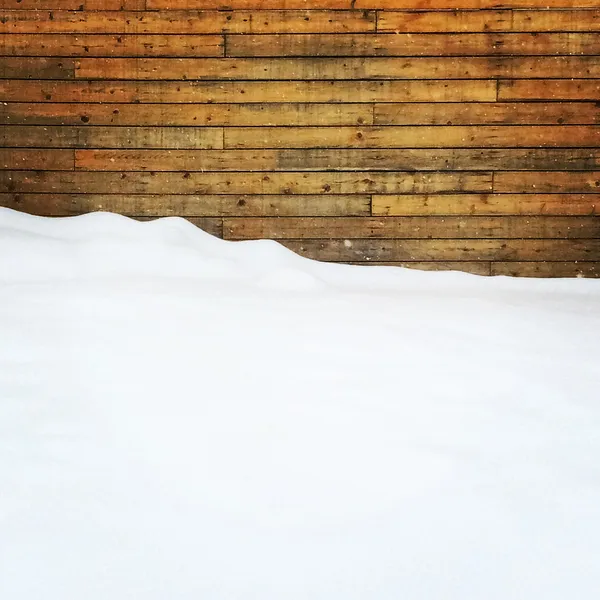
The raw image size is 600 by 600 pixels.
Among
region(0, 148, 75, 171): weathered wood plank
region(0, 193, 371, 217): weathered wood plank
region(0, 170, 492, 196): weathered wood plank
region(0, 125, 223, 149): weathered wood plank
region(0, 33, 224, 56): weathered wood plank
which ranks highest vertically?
region(0, 33, 224, 56): weathered wood plank

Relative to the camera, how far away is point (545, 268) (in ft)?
10.7

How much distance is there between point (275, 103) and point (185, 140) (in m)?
0.54

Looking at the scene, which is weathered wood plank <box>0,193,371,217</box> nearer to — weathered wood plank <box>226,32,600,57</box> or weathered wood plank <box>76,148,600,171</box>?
weathered wood plank <box>76,148,600,171</box>

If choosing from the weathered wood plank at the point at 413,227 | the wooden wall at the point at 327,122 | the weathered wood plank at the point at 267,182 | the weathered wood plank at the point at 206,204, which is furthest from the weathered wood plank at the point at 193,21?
the weathered wood plank at the point at 413,227

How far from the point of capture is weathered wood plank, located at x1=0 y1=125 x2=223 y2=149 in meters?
3.21

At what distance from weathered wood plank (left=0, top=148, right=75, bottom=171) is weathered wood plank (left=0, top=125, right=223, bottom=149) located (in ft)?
0.11

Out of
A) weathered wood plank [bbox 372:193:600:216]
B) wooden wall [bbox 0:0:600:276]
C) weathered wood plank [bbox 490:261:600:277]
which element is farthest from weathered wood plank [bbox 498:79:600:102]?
weathered wood plank [bbox 490:261:600:277]

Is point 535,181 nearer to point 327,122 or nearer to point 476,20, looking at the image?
point 476,20

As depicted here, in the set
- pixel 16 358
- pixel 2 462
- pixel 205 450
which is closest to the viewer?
pixel 2 462

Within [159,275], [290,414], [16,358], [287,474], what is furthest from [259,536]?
[159,275]

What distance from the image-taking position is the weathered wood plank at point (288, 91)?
318 centimetres

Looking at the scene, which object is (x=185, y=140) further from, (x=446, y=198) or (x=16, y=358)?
(x=16, y=358)

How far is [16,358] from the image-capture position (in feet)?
6.01

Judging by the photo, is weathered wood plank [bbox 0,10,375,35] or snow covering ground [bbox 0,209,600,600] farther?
weathered wood plank [bbox 0,10,375,35]
